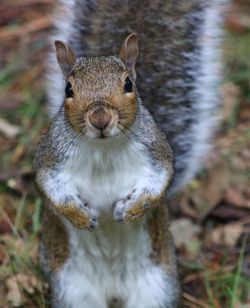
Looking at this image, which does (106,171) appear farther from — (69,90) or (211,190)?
(211,190)

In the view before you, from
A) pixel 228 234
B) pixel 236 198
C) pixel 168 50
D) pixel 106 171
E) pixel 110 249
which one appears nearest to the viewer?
pixel 106 171

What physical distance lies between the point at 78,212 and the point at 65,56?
0.49 metres

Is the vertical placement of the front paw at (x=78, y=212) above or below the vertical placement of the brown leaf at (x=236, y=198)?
above

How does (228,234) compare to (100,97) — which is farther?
(228,234)

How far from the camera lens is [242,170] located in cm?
428

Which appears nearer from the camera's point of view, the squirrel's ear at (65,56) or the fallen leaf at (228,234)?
the squirrel's ear at (65,56)

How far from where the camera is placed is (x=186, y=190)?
166 inches

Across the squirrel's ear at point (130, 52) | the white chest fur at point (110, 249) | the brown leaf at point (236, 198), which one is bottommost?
the brown leaf at point (236, 198)

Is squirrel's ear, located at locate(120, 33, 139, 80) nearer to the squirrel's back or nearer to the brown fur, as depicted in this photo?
the brown fur

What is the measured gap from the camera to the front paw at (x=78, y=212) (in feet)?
9.70

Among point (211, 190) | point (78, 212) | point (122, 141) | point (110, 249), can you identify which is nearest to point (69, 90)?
point (122, 141)

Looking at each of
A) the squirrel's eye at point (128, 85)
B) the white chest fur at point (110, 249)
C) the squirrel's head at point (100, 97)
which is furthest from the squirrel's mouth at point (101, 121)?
the white chest fur at point (110, 249)

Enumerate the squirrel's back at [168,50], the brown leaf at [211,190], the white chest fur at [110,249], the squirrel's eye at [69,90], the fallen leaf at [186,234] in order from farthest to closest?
the brown leaf at [211,190], the fallen leaf at [186,234], the squirrel's back at [168,50], the white chest fur at [110,249], the squirrel's eye at [69,90]

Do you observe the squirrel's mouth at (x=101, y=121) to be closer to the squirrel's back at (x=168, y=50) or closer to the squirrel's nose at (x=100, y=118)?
the squirrel's nose at (x=100, y=118)
